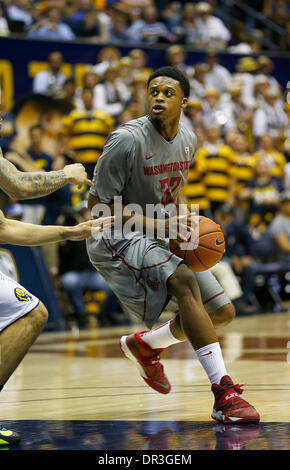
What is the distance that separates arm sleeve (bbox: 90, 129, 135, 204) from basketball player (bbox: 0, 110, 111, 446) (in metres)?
0.69

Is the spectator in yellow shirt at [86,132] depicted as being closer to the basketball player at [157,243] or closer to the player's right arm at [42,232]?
the basketball player at [157,243]

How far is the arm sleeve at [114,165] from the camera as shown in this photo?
514cm

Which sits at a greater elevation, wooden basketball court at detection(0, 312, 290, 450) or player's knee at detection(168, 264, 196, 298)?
player's knee at detection(168, 264, 196, 298)

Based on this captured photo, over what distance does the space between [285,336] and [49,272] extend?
315 cm

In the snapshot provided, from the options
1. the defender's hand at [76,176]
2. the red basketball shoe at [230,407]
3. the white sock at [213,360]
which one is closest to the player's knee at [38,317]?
the defender's hand at [76,176]

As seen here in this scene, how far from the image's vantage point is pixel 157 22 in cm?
1698

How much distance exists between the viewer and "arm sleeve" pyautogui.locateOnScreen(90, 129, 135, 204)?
5.14 meters

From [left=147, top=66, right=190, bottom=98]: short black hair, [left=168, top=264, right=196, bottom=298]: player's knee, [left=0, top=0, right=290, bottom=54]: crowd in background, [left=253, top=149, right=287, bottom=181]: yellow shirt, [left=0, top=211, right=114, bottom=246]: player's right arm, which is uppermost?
[left=0, top=0, right=290, bottom=54]: crowd in background

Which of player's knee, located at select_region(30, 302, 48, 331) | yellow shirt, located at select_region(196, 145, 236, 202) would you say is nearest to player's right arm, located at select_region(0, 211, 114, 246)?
player's knee, located at select_region(30, 302, 48, 331)

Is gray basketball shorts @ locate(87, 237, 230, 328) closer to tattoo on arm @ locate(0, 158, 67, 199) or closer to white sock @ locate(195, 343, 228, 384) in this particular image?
white sock @ locate(195, 343, 228, 384)

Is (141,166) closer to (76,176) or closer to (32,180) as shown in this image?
(76,176)
